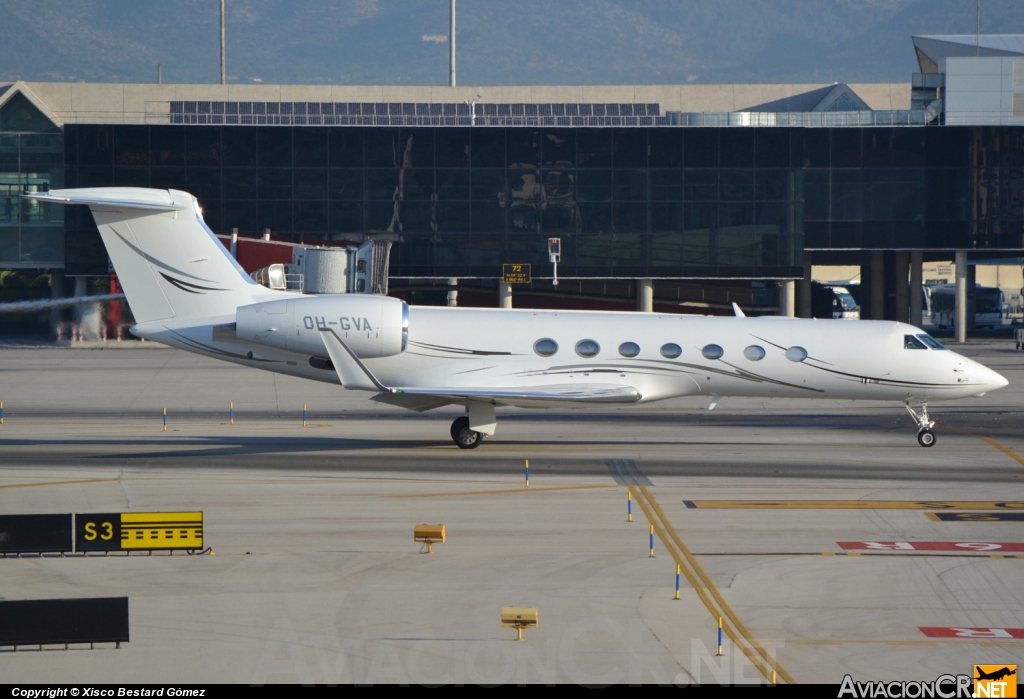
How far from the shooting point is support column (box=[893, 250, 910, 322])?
75.8 metres

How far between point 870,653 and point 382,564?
23.3 ft

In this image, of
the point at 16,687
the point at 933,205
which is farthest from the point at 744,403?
the point at 933,205

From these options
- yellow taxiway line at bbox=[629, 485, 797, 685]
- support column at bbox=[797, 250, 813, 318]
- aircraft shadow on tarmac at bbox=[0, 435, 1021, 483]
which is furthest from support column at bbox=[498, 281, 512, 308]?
yellow taxiway line at bbox=[629, 485, 797, 685]

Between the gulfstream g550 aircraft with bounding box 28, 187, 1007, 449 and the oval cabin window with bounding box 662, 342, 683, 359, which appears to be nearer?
the gulfstream g550 aircraft with bounding box 28, 187, 1007, 449

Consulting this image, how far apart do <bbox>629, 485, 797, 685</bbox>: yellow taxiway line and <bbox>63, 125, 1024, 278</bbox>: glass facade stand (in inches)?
1894

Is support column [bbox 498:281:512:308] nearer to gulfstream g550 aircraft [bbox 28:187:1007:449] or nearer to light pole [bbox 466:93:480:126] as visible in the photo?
light pole [bbox 466:93:480:126]

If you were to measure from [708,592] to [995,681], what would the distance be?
423 cm

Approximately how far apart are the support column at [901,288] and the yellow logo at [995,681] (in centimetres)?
6832

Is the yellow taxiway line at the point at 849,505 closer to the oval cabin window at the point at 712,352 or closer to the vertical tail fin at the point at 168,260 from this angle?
the oval cabin window at the point at 712,352

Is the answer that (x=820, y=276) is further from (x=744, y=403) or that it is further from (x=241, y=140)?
Result: (x=744, y=403)

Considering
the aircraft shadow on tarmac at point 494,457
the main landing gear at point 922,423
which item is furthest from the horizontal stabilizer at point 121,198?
the main landing gear at point 922,423

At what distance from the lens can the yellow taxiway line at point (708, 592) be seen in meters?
11.8

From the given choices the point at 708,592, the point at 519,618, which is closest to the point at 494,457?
the point at 708,592

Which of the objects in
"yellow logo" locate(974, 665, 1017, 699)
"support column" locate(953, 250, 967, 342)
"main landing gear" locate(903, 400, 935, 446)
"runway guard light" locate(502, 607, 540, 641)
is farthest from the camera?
"support column" locate(953, 250, 967, 342)
